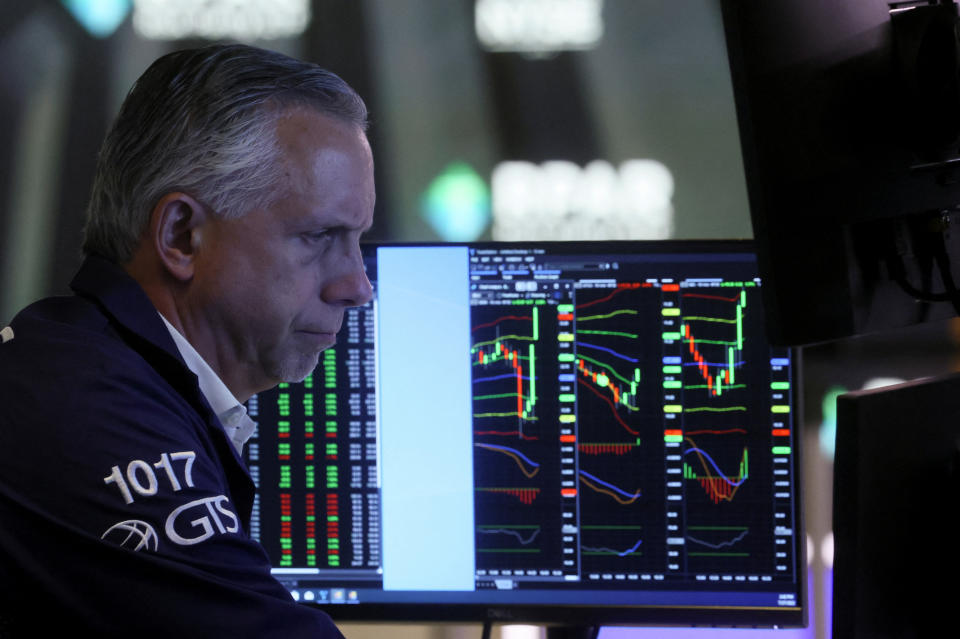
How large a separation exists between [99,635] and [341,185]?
0.46m

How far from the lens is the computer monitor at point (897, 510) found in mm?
780

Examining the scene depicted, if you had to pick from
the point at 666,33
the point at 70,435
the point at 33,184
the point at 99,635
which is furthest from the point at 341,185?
the point at 33,184

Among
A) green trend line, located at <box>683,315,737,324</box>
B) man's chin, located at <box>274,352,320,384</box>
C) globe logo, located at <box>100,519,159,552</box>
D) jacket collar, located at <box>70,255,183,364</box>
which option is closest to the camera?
globe logo, located at <box>100,519,159,552</box>

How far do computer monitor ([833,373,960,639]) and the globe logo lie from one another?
0.54 metres

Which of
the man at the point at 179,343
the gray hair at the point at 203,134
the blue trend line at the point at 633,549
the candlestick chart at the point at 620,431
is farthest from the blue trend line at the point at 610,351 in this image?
the gray hair at the point at 203,134

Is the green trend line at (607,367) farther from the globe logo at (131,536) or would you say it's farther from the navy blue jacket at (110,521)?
the globe logo at (131,536)

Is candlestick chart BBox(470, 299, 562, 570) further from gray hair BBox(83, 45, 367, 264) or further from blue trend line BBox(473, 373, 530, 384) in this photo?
gray hair BBox(83, 45, 367, 264)

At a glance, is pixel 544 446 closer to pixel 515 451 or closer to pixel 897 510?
pixel 515 451

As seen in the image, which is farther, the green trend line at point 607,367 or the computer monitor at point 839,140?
the green trend line at point 607,367

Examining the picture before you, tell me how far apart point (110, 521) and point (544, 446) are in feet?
2.16

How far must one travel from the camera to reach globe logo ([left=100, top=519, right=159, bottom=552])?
27.7 inches

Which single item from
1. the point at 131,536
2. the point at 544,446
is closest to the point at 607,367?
the point at 544,446

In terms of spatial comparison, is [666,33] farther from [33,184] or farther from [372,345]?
[33,184]

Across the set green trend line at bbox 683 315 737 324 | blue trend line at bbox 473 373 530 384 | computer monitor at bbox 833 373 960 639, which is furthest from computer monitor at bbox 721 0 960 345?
blue trend line at bbox 473 373 530 384
